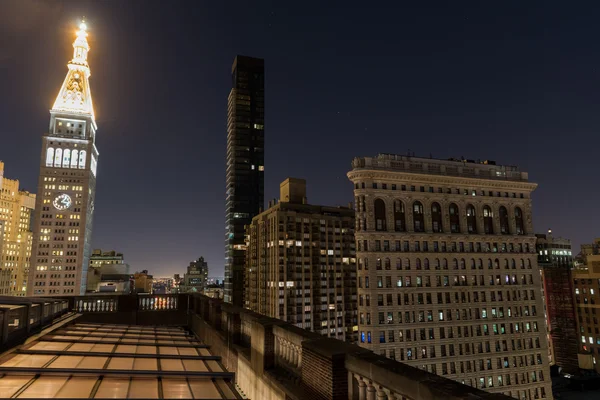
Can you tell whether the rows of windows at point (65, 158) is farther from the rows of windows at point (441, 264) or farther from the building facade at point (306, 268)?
the rows of windows at point (441, 264)

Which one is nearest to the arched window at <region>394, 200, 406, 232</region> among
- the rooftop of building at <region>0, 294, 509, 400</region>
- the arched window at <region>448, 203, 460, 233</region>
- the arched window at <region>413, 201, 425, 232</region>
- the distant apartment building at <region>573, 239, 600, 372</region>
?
the arched window at <region>413, 201, 425, 232</region>

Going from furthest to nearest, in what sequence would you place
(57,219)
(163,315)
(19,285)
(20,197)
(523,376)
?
(20,197) → (19,285) → (57,219) → (523,376) → (163,315)

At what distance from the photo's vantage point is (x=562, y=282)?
357 ft

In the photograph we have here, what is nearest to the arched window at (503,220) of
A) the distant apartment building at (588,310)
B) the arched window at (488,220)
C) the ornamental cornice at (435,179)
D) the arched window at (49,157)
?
the arched window at (488,220)

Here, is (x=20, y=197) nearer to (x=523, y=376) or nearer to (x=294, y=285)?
(x=294, y=285)

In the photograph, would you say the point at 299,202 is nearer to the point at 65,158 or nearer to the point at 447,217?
the point at 447,217

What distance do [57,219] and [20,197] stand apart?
53074 mm

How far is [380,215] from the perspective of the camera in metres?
68.0

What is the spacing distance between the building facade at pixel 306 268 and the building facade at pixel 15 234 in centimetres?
9807

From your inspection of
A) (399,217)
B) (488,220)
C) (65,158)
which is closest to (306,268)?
(399,217)

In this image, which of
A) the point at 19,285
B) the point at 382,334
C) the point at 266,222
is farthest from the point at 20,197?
the point at 382,334

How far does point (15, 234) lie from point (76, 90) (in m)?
67.1

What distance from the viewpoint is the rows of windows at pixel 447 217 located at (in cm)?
6806

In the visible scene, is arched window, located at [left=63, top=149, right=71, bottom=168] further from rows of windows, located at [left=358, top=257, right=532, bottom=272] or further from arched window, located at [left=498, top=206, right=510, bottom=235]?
arched window, located at [left=498, top=206, right=510, bottom=235]
